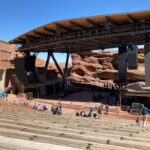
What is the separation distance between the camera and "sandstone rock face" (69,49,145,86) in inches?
2670

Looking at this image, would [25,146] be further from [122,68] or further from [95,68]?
[95,68]

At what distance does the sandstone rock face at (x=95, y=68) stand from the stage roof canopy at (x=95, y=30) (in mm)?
11178

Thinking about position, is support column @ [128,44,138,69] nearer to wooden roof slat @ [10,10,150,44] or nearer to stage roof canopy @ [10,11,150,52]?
stage roof canopy @ [10,11,150,52]

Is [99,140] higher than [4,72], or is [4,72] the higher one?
[4,72]

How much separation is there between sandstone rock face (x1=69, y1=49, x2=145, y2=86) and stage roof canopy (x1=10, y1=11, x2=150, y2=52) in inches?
440

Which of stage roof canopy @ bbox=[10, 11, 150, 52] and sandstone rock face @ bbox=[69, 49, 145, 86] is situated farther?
sandstone rock face @ bbox=[69, 49, 145, 86]

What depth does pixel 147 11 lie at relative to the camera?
36.8 m

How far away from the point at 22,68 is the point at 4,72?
3707 millimetres

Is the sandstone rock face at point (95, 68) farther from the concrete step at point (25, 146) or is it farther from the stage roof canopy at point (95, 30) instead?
the concrete step at point (25, 146)

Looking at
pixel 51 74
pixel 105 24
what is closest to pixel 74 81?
pixel 51 74

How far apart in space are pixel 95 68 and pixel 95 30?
27.7 metres

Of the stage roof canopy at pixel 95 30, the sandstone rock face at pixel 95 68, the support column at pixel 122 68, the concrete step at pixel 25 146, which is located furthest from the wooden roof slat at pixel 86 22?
the concrete step at pixel 25 146

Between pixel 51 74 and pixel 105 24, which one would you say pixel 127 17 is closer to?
pixel 105 24

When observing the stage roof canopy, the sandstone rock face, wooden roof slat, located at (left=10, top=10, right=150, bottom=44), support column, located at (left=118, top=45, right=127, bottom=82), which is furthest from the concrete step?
the sandstone rock face
